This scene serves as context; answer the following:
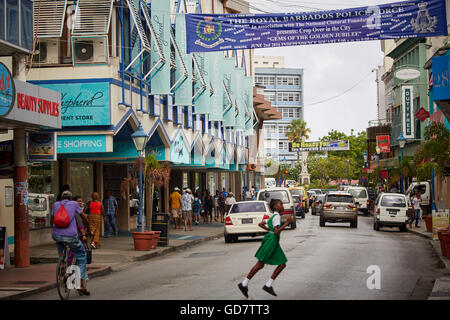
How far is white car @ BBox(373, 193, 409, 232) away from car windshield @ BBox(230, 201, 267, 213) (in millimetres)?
9150

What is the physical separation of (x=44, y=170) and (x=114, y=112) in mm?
3255

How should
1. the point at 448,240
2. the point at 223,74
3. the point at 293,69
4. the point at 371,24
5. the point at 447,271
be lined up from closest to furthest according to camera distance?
the point at 447,271, the point at 448,240, the point at 371,24, the point at 223,74, the point at 293,69

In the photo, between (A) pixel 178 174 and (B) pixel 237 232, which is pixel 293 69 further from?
(B) pixel 237 232

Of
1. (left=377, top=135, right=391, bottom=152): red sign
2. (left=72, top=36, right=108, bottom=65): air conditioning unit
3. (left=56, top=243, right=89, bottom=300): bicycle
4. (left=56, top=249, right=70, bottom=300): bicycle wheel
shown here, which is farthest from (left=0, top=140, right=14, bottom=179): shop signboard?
(left=377, top=135, right=391, bottom=152): red sign

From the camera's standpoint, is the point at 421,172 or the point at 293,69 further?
the point at 293,69

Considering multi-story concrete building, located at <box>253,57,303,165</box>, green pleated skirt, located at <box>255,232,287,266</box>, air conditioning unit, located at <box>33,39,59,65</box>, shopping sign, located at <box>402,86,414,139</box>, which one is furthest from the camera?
multi-story concrete building, located at <box>253,57,303,165</box>

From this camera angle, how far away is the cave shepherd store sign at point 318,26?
20.3m

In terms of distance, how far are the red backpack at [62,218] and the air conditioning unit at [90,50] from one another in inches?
566

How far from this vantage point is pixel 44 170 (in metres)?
26.1

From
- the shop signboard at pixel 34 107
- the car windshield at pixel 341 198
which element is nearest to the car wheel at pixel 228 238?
the car windshield at pixel 341 198

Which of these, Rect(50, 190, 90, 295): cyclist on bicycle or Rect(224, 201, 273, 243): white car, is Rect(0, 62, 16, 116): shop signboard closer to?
Rect(50, 190, 90, 295): cyclist on bicycle

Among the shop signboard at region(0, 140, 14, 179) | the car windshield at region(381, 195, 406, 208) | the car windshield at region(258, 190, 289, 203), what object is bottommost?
the car windshield at region(381, 195, 406, 208)

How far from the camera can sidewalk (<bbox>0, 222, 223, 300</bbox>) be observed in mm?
14737
